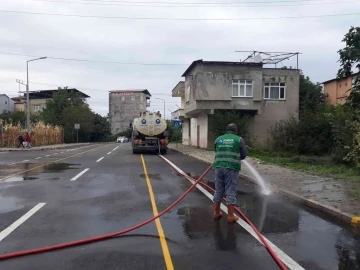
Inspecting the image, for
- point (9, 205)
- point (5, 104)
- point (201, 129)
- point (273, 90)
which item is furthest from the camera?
point (5, 104)

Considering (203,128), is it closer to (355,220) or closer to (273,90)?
(273,90)

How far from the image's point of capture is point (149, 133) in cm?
2903

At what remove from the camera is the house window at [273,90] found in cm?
3466

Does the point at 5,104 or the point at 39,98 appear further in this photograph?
the point at 39,98

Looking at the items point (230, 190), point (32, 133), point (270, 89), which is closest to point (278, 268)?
point (230, 190)

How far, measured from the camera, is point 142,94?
11081cm

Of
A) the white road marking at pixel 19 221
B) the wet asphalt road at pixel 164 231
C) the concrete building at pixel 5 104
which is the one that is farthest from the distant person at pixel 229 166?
the concrete building at pixel 5 104

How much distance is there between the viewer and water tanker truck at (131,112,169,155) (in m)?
29.0

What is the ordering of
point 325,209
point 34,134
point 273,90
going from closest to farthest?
point 325,209, point 273,90, point 34,134

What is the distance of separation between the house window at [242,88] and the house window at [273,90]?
1.96 m

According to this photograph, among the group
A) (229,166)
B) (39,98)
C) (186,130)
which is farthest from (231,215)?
(39,98)

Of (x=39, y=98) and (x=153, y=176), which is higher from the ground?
(x=39, y=98)

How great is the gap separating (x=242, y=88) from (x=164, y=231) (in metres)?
27.8

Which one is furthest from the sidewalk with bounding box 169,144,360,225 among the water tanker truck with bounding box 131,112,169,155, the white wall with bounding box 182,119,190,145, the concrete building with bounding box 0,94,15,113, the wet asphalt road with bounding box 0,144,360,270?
the concrete building with bounding box 0,94,15,113
